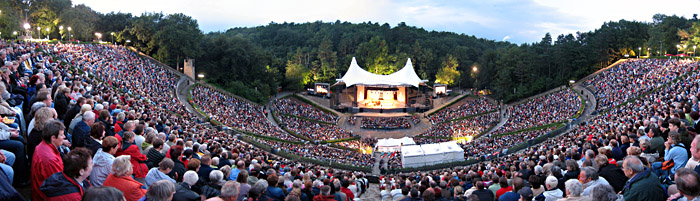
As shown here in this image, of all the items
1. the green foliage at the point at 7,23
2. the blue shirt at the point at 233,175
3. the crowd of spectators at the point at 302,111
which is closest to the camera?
the blue shirt at the point at 233,175

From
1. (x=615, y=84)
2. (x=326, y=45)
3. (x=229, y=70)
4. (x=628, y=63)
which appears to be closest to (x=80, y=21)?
(x=229, y=70)

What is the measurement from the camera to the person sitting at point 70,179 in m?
4.06

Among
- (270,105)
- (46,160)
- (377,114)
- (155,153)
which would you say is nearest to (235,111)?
(270,105)

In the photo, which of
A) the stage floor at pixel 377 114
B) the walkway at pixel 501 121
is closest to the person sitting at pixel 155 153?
the walkway at pixel 501 121

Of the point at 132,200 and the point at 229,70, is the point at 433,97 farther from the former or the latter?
the point at 132,200

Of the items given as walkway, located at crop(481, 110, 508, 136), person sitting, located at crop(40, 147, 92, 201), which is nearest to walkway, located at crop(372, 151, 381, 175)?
walkway, located at crop(481, 110, 508, 136)

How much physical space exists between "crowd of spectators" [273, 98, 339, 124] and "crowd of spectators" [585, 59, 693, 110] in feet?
78.4

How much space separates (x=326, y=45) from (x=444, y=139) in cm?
3119

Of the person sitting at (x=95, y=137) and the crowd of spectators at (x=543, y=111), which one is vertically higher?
the person sitting at (x=95, y=137)

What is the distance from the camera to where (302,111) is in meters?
44.6

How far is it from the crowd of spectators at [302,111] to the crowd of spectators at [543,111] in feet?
54.6

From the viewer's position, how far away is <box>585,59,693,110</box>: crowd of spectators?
30111 millimetres

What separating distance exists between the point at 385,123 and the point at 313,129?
744cm

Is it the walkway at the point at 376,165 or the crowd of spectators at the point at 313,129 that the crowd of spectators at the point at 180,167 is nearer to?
the walkway at the point at 376,165
